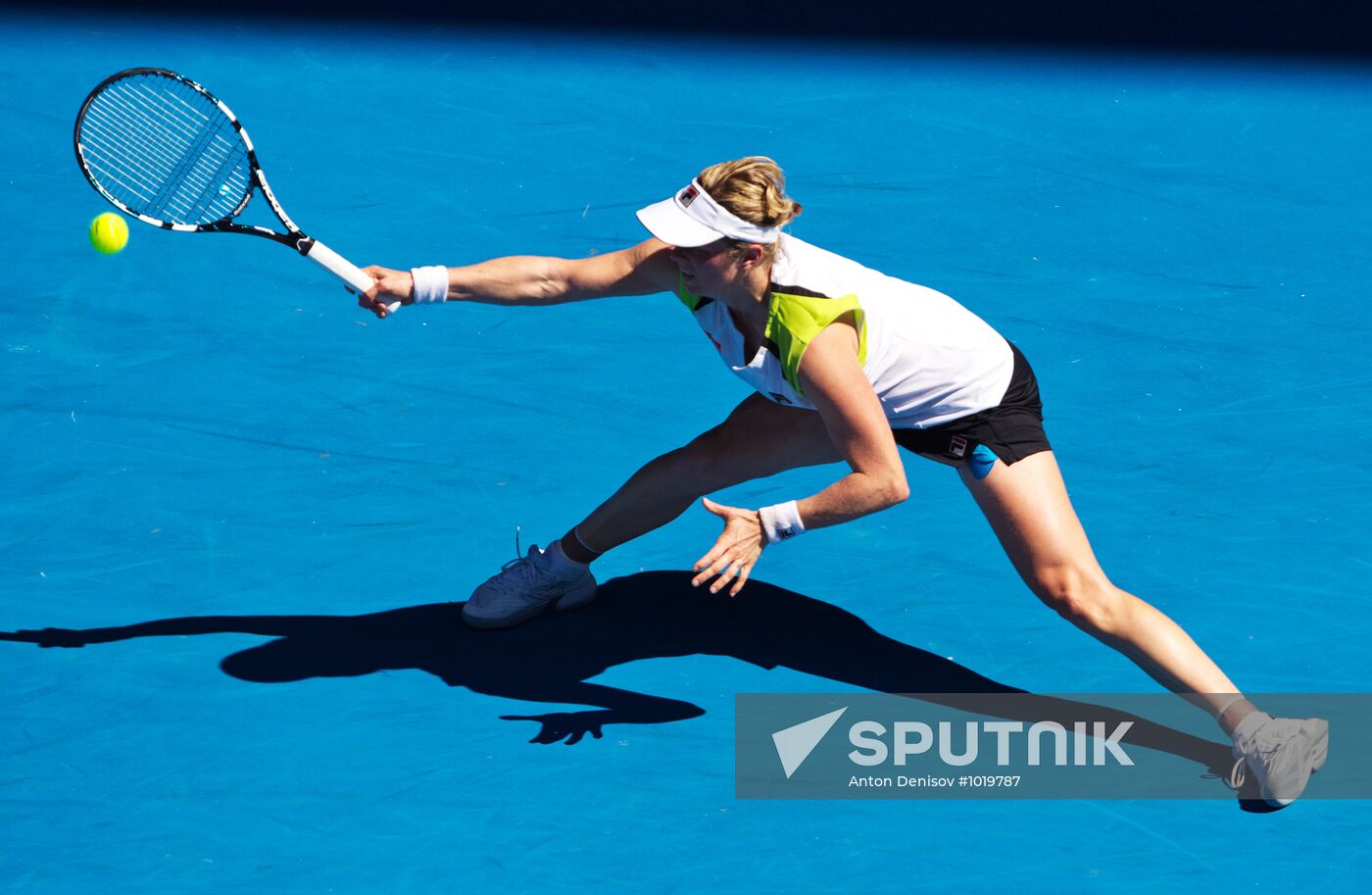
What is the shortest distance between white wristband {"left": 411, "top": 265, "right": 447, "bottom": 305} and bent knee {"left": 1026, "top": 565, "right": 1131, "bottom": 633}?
1673 millimetres

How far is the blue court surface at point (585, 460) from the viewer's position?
156 inches

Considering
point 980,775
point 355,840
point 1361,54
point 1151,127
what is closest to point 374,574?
point 355,840

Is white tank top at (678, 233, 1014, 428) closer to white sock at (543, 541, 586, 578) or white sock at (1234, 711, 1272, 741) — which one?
white sock at (543, 541, 586, 578)

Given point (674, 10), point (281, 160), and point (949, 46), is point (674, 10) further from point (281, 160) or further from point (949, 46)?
point (281, 160)

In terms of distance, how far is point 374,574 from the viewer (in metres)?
4.95

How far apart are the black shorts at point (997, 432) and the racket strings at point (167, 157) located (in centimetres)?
221

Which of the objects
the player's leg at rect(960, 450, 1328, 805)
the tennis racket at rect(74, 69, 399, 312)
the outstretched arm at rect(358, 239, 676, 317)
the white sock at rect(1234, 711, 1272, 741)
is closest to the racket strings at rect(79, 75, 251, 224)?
the tennis racket at rect(74, 69, 399, 312)

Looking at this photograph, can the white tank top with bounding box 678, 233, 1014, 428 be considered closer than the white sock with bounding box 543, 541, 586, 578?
Yes

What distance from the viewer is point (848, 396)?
12.8ft

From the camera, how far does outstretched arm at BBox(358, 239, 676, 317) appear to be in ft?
14.2

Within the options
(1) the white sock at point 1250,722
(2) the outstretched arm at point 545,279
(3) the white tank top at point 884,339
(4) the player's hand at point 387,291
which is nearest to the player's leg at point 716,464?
(3) the white tank top at point 884,339

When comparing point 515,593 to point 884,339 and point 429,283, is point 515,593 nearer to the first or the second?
point 429,283

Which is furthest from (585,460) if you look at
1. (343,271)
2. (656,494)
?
(343,271)

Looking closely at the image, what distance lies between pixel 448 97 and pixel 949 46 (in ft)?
8.46
